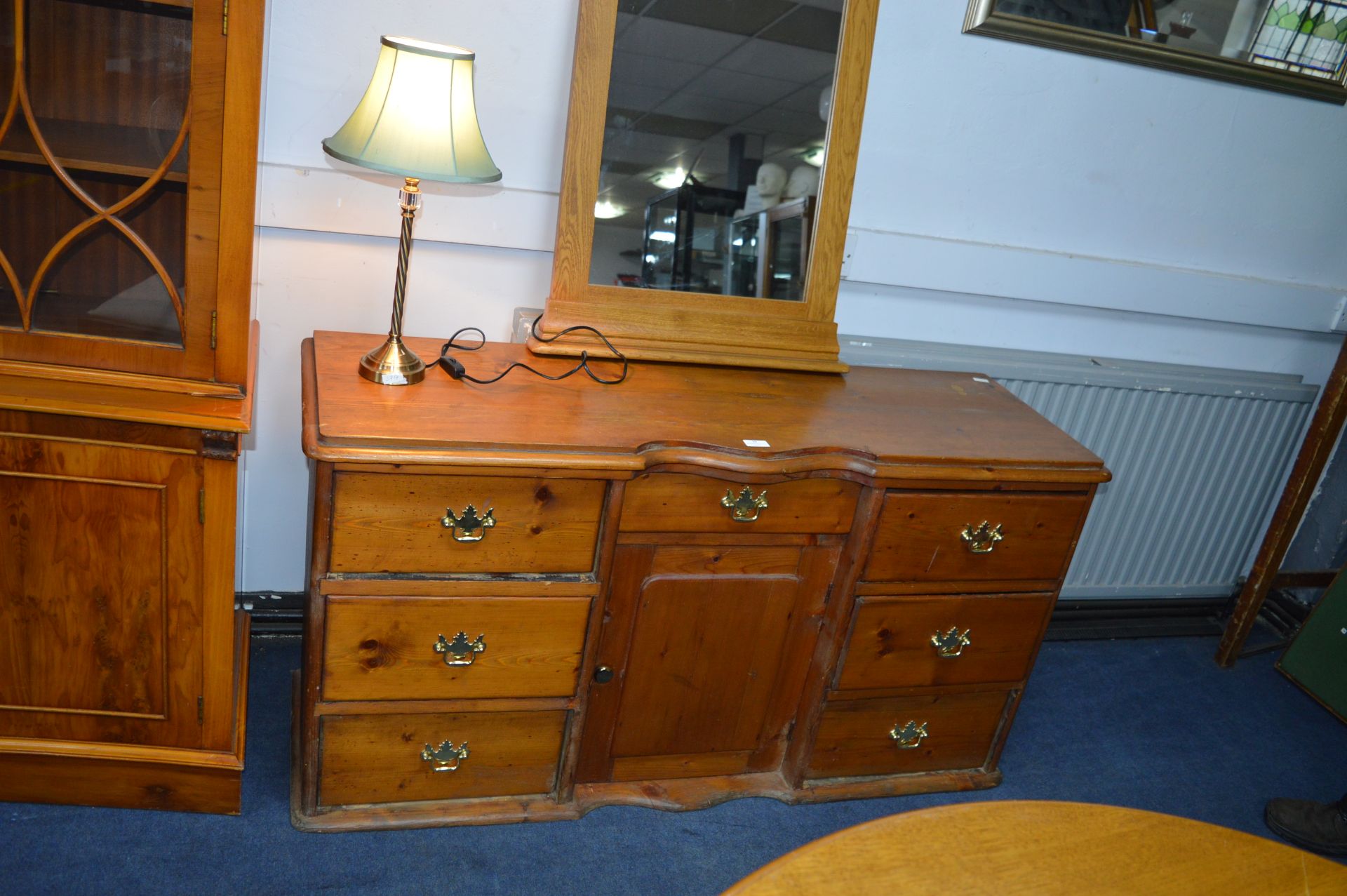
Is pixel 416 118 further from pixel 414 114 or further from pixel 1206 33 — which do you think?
pixel 1206 33

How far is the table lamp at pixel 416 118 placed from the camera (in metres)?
1.69

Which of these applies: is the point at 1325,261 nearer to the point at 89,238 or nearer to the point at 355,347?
the point at 355,347

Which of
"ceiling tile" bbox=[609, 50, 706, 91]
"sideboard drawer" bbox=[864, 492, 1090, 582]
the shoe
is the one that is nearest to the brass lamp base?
"ceiling tile" bbox=[609, 50, 706, 91]

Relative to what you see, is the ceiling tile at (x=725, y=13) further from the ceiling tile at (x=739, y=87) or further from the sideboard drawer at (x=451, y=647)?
the sideboard drawer at (x=451, y=647)

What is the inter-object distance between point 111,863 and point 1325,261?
3.25 metres

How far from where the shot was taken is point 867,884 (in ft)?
3.58

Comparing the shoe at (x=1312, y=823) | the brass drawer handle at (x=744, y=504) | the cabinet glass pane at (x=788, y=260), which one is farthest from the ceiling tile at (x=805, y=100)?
the shoe at (x=1312, y=823)

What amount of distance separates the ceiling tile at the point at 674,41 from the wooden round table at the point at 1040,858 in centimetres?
150

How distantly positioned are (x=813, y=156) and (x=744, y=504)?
81 cm

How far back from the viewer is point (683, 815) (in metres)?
2.16

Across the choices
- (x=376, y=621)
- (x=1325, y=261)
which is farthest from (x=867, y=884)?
(x=1325, y=261)

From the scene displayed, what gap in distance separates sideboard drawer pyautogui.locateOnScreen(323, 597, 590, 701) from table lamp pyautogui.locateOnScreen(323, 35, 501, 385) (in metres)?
0.73

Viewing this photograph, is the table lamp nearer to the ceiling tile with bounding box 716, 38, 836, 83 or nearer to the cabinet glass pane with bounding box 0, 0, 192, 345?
the cabinet glass pane with bounding box 0, 0, 192, 345

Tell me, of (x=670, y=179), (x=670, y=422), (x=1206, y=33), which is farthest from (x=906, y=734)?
(x=1206, y=33)
